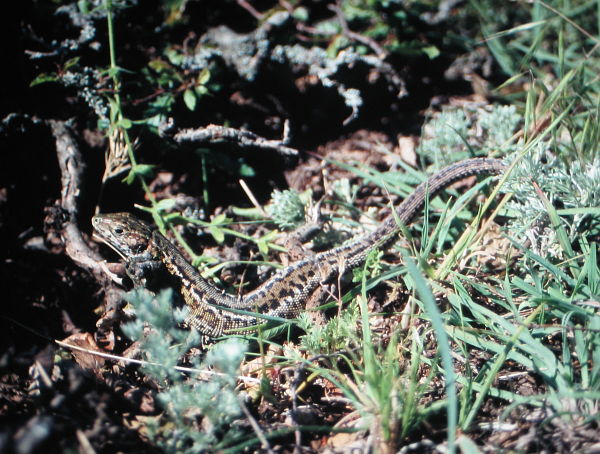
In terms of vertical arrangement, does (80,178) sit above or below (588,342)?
above

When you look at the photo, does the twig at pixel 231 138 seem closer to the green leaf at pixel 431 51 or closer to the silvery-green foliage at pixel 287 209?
the silvery-green foliage at pixel 287 209

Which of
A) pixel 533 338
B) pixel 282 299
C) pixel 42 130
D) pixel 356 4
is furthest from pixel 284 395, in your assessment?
pixel 356 4

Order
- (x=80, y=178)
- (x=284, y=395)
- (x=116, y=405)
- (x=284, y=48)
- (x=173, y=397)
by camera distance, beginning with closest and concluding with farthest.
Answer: (x=173, y=397) < (x=116, y=405) < (x=284, y=395) < (x=80, y=178) < (x=284, y=48)

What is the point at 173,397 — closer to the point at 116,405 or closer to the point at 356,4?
the point at 116,405

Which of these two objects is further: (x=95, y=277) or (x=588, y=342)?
(x=95, y=277)

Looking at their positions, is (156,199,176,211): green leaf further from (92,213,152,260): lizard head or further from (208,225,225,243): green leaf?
(208,225,225,243): green leaf

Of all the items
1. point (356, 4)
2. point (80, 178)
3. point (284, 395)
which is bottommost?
point (284, 395)

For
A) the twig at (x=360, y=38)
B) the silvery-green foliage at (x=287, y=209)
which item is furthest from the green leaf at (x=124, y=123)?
the twig at (x=360, y=38)
